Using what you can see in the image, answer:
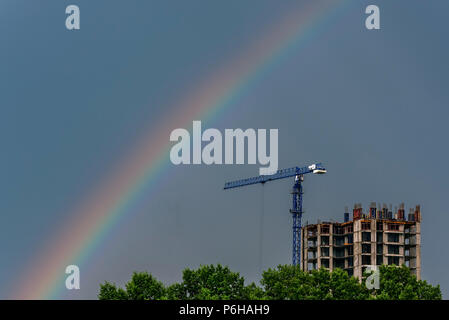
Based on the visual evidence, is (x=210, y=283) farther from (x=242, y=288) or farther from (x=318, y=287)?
(x=318, y=287)

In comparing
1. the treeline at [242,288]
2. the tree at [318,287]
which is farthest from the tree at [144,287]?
the tree at [318,287]

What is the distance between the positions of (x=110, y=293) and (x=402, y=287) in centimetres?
4406

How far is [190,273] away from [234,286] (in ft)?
22.5

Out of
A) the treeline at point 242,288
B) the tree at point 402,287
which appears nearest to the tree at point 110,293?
the treeline at point 242,288

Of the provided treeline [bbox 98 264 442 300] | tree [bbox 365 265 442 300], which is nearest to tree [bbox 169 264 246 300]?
treeline [bbox 98 264 442 300]

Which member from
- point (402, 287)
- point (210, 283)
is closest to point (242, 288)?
point (210, 283)

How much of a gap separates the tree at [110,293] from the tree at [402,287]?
37141 mm

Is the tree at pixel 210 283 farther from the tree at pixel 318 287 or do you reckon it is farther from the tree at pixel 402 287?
the tree at pixel 402 287

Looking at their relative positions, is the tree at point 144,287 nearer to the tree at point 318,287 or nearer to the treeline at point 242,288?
the treeline at point 242,288

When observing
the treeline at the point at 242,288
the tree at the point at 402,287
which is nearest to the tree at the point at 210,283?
the treeline at the point at 242,288

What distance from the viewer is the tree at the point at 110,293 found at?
130250 millimetres
